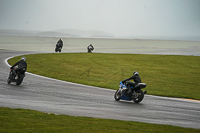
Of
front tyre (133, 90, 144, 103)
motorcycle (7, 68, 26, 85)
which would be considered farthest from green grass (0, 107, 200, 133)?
motorcycle (7, 68, 26, 85)

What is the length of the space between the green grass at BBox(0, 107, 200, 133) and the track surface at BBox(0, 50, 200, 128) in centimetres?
→ 120

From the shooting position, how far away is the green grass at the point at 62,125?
8.83m

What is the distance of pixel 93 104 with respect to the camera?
14594mm

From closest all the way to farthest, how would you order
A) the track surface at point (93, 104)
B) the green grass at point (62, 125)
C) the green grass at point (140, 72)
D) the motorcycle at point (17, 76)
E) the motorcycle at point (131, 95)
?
1. the green grass at point (62, 125)
2. the track surface at point (93, 104)
3. the motorcycle at point (131, 95)
4. the motorcycle at point (17, 76)
5. the green grass at point (140, 72)

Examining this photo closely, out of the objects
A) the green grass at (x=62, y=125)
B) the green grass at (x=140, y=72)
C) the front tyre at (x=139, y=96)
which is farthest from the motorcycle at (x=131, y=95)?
the green grass at (x=62, y=125)

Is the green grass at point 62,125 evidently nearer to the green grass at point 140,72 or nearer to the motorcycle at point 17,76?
the motorcycle at point 17,76

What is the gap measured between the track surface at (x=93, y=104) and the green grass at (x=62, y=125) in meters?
1.20

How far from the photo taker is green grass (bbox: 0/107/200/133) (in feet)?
29.0

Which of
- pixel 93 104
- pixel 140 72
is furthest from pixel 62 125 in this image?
pixel 140 72

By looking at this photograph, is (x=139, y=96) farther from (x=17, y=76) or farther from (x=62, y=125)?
(x=17, y=76)

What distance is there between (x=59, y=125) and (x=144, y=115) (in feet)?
15.4

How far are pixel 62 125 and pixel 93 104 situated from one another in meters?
5.08

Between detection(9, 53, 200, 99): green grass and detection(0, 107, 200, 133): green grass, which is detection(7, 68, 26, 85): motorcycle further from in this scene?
detection(0, 107, 200, 133): green grass

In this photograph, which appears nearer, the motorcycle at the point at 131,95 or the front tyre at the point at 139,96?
the front tyre at the point at 139,96
